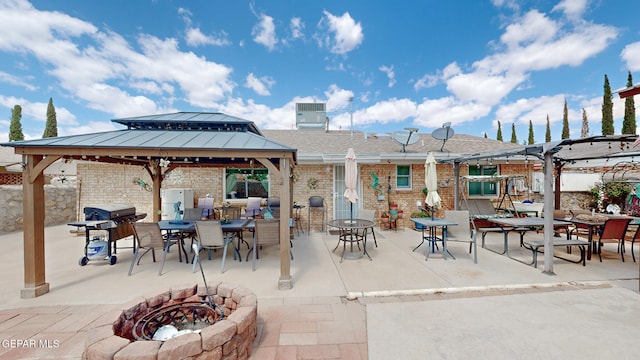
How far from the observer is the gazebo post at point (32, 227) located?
153 inches

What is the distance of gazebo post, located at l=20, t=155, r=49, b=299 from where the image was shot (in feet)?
12.8

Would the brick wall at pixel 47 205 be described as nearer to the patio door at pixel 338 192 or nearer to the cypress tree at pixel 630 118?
the patio door at pixel 338 192

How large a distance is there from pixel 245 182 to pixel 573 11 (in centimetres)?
1315

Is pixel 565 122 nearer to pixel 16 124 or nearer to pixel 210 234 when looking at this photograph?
pixel 210 234

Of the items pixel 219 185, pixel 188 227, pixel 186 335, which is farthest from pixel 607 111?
pixel 186 335

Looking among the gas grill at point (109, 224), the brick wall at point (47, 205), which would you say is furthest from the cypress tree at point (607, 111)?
the brick wall at point (47, 205)

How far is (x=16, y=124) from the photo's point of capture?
21.7 metres

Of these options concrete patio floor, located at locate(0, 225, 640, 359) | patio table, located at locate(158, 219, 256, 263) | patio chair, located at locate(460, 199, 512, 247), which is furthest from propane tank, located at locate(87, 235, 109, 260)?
patio chair, located at locate(460, 199, 512, 247)

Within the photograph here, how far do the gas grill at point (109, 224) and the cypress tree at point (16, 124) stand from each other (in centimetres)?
2670

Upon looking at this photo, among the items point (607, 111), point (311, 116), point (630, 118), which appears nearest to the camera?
point (311, 116)

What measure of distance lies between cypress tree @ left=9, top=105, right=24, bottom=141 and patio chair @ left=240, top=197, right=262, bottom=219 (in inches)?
1079

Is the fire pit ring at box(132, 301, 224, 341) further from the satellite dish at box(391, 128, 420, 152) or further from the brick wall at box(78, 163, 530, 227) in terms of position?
the satellite dish at box(391, 128, 420, 152)

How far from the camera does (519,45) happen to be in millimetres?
9578

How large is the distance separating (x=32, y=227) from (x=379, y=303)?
18.5 feet
